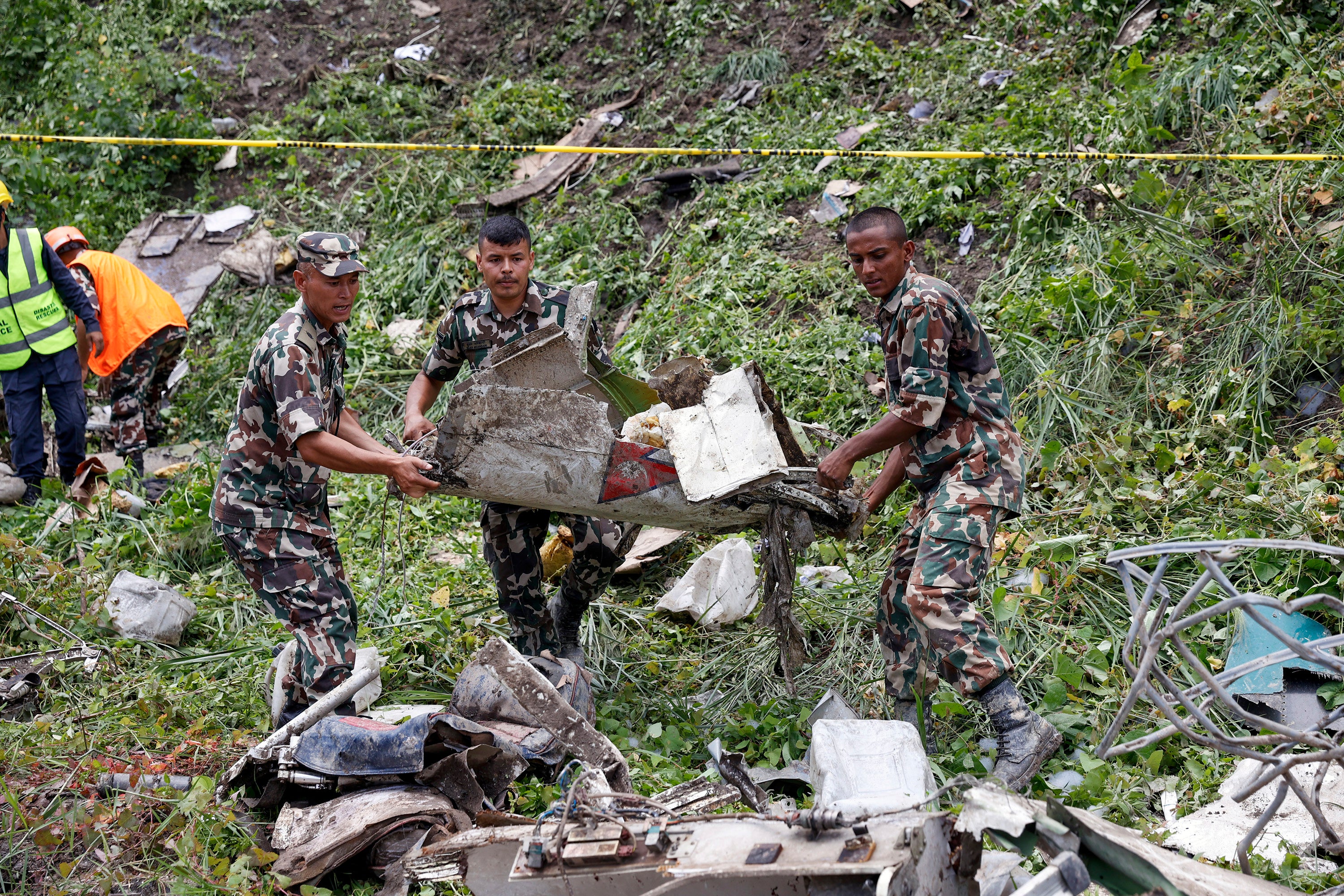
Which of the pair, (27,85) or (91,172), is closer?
(91,172)

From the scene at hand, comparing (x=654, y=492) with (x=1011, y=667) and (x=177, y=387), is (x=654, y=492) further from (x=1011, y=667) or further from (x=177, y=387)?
(x=177, y=387)

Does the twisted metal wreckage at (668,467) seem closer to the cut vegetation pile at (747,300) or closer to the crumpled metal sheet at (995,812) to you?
the cut vegetation pile at (747,300)

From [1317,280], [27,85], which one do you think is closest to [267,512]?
[1317,280]

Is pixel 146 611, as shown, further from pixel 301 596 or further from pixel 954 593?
pixel 954 593

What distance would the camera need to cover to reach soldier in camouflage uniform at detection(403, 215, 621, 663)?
13.3 ft

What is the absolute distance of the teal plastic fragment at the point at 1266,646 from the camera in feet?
11.8

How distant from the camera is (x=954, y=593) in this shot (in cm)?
339

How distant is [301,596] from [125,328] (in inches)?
148

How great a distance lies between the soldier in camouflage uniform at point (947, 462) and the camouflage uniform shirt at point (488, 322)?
1.18m

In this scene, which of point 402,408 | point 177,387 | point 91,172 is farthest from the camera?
point 91,172

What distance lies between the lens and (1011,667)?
340 cm

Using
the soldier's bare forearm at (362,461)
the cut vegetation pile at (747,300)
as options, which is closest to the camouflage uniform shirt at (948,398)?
the cut vegetation pile at (747,300)

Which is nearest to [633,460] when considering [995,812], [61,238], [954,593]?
[954,593]

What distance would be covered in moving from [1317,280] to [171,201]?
28.1ft
